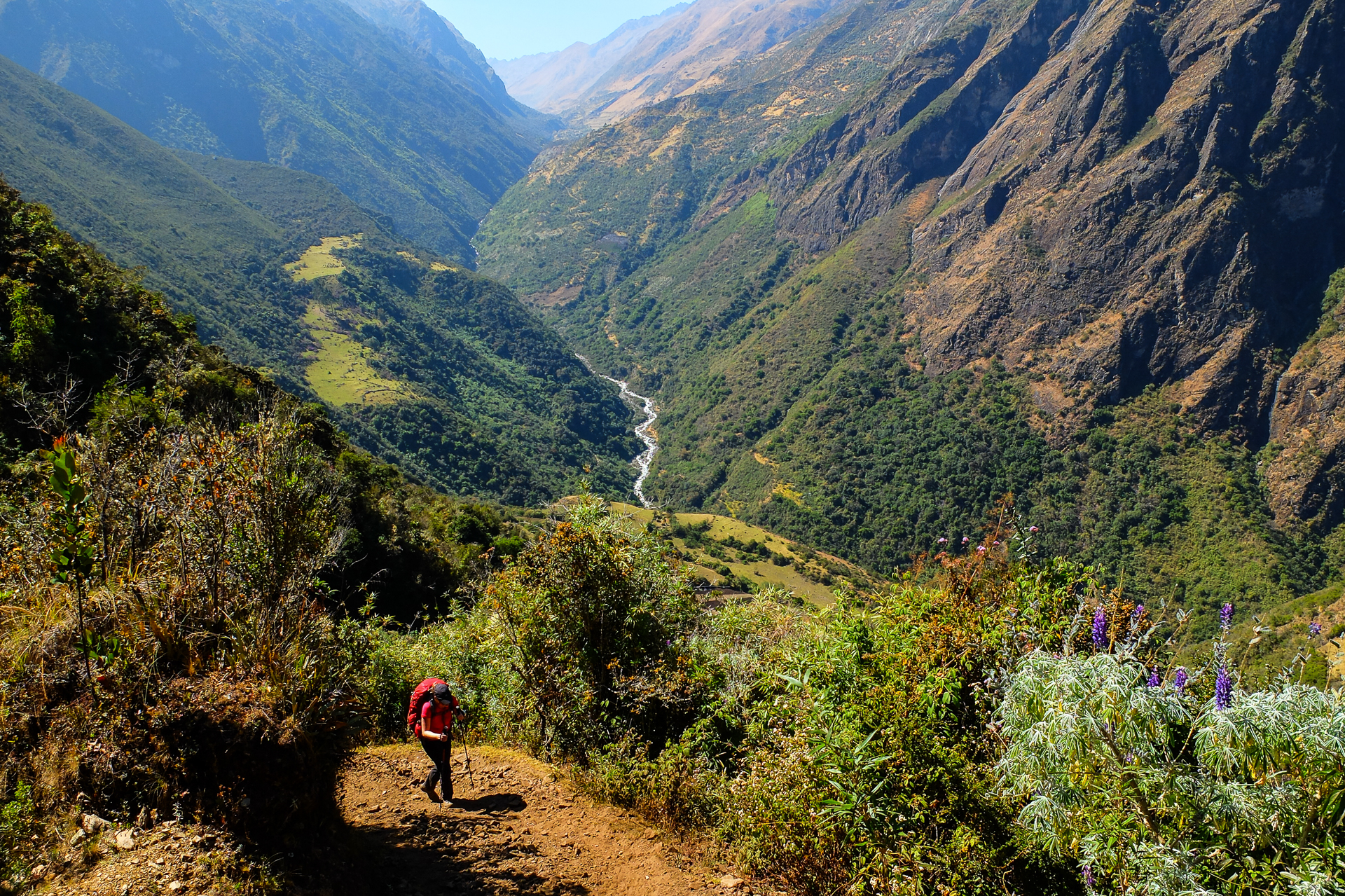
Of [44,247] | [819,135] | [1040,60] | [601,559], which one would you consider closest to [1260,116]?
[1040,60]

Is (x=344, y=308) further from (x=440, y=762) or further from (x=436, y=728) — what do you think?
(x=440, y=762)

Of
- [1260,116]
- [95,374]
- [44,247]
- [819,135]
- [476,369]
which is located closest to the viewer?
[95,374]

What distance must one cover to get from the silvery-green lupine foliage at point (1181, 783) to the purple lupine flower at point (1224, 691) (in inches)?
1.9

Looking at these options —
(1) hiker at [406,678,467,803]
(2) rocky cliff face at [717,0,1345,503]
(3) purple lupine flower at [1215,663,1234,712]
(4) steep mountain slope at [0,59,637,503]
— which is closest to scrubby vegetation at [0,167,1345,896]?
(3) purple lupine flower at [1215,663,1234,712]

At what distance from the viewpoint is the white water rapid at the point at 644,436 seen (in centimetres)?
13788

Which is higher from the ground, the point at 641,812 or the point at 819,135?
the point at 819,135

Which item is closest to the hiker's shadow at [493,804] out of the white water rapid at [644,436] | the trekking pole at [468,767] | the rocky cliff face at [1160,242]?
the trekking pole at [468,767]

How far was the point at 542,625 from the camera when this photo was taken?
1054 cm

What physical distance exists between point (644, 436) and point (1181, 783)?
157 meters

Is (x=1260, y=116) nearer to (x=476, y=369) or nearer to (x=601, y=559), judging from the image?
(x=601, y=559)

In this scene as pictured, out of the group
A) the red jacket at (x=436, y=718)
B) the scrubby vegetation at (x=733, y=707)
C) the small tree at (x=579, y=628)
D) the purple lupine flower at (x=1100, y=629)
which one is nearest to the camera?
the scrubby vegetation at (x=733, y=707)

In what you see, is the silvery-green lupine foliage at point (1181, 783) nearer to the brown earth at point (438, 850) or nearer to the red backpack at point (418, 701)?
the brown earth at point (438, 850)

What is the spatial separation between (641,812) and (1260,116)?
146902 mm

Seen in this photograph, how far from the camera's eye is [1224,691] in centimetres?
493
